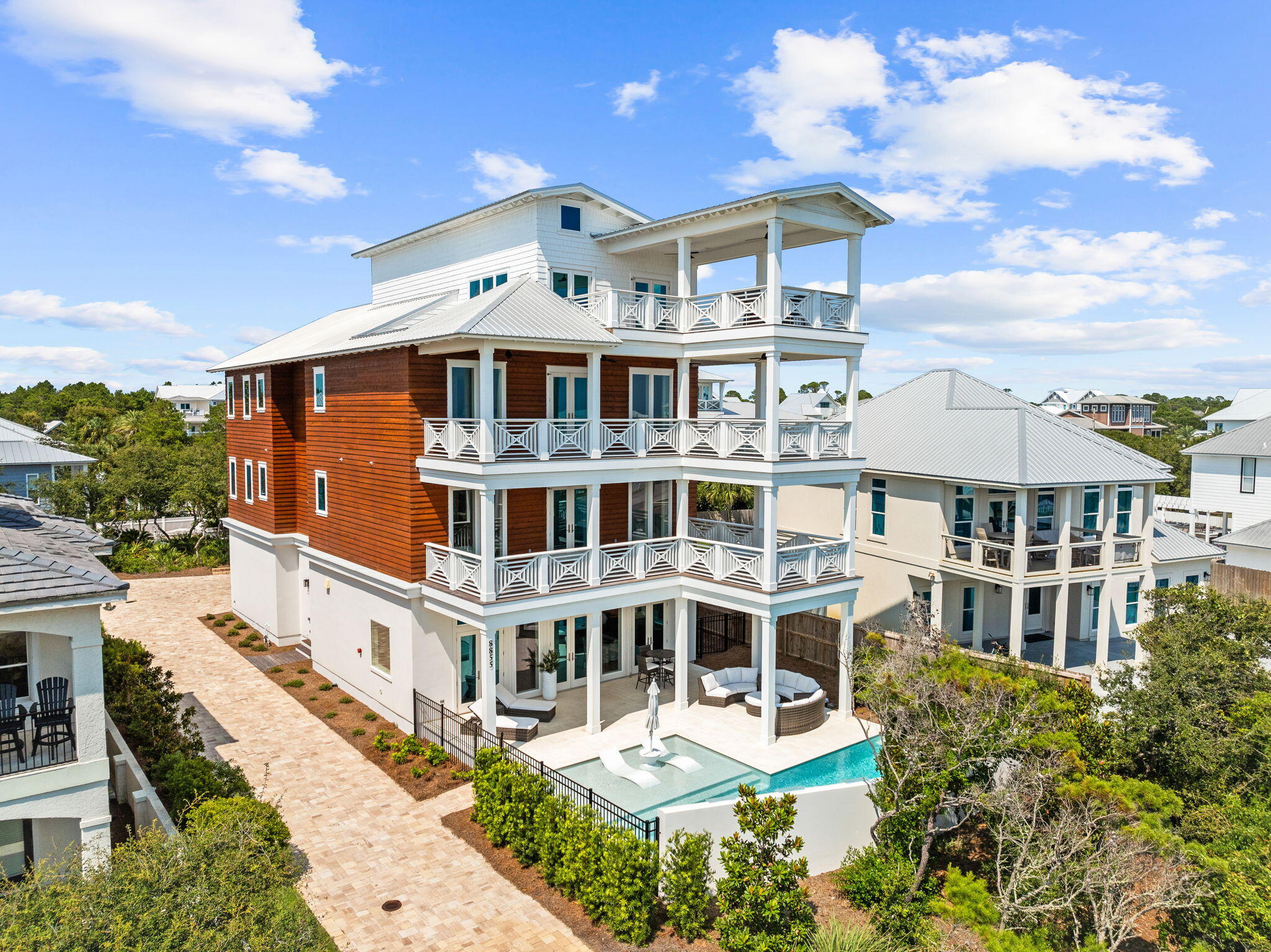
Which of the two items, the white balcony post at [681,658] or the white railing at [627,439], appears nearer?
the white railing at [627,439]

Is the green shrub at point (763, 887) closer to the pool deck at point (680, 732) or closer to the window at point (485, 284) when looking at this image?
the pool deck at point (680, 732)

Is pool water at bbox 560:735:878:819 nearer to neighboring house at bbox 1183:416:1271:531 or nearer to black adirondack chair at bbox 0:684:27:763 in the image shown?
black adirondack chair at bbox 0:684:27:763

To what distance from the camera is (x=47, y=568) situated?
1038 centimetres

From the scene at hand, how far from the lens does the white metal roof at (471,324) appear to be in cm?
1675

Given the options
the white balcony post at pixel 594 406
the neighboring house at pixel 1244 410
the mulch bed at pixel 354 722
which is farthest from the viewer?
the neighboring house at pixel 1244 410

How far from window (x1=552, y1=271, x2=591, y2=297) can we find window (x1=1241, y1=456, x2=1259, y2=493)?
3381 centimetres

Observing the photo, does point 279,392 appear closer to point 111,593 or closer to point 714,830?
point 111,593

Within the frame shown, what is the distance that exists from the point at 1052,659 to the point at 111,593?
24.7m

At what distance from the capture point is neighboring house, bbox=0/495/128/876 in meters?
10.0

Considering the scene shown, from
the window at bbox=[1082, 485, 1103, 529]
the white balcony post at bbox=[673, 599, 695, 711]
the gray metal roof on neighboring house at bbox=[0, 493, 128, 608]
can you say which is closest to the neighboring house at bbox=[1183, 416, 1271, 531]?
the window at bbox=[1082, 485, 1103, 529]

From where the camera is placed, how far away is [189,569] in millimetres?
37000

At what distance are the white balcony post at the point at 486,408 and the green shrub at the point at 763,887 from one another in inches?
338

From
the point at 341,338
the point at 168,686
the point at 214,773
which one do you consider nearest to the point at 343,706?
the point at 168,686

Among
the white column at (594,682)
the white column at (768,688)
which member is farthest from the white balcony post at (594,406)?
the white column at (768,688)
